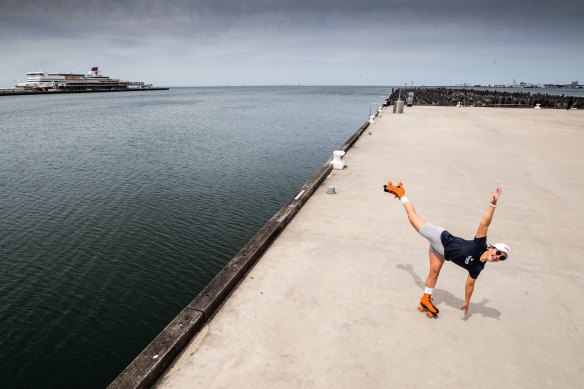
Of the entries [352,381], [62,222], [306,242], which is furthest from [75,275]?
[352,381]

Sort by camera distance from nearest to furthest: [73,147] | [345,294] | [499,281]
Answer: [345,294] → [499,281] → [73,147]

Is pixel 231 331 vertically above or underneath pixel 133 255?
above

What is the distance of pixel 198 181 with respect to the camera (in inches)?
690

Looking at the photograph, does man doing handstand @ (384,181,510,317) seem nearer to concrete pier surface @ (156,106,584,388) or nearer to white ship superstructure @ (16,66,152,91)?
concrete pier surface @ (156,106,584,388)

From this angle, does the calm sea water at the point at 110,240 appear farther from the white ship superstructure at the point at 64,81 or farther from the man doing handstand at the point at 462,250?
the white ship superstructure at the point at 64,81

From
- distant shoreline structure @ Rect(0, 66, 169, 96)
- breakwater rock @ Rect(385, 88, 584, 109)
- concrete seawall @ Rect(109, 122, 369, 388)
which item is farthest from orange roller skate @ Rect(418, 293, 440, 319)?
distant shoreline structure @ Rect(0, 66, 169, 96)

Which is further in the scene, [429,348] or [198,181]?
[198,181]

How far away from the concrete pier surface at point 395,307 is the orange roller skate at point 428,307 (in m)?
0.12

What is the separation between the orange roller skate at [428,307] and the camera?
15.4ft

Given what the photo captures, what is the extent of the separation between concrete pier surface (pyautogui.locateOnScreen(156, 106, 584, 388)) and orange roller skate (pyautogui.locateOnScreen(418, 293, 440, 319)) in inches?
4.5

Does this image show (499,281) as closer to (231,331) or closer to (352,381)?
(352,381)

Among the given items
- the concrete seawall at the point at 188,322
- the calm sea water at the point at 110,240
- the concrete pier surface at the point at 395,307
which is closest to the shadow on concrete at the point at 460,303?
the concrete pier surface at the point at 395,307

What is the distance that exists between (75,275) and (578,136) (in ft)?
92.2

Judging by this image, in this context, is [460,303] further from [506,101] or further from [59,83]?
[59,83]
